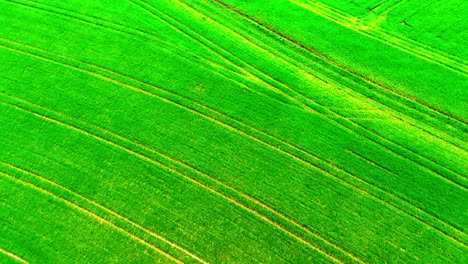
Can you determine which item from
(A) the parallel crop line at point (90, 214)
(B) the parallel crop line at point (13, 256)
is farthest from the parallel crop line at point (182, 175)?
(B) the parallel crop line at point (13, 256)

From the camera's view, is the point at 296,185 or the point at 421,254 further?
the point at 296,185

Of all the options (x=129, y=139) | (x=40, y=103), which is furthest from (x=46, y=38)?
(x=129, y=139)

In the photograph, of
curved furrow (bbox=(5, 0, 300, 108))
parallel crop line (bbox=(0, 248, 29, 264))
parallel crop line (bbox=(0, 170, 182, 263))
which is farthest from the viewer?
curved furrow (bbox=(5, 0, 300, 108))

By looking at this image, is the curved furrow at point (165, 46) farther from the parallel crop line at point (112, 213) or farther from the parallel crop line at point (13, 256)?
the parallel crop line at point (13, 256)

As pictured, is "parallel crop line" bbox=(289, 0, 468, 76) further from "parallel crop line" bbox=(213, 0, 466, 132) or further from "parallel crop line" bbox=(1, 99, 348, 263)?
"parallel crop line" bbox=(1, 99, 348, 263)

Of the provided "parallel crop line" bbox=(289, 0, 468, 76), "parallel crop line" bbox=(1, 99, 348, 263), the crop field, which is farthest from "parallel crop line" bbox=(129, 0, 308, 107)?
"parallel crop line" bbox=(1, 99, 348, 263)

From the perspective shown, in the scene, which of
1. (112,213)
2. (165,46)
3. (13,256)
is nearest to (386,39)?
(165,46)

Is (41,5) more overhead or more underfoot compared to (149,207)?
more overhead

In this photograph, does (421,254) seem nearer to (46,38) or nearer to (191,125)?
(191,125)
